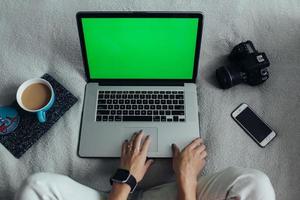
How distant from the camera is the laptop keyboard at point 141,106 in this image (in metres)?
0.87

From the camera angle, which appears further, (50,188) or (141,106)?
(141,106)

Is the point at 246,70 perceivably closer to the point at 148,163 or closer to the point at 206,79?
the point at 206,79

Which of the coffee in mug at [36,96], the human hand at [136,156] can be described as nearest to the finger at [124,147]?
the human hand at [136,156]

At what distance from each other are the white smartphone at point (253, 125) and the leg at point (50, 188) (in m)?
0.42

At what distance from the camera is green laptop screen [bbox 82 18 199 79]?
0.78 meters

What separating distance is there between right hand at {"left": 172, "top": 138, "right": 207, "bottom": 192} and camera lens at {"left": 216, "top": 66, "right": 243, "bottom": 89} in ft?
0.54

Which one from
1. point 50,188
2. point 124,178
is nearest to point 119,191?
point 124,178

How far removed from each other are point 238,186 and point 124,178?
261mm

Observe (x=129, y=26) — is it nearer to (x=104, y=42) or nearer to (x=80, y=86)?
(x=104, y=42)

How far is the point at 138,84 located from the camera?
910 millimetres

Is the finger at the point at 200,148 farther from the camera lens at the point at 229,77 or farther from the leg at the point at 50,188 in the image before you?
the leg at the point at 50,188

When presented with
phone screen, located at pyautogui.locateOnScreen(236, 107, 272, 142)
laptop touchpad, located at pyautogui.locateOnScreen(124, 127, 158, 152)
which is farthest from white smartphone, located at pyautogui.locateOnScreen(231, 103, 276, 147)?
laptop touchpad, located at pyautogui.locateOnScreen(124, 127, 158, 152)

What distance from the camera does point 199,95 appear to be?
36.0 inches

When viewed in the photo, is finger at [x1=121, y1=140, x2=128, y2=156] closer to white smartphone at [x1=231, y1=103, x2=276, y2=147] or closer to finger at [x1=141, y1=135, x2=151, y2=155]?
finger at [x1=141, y1=135, x2=151, y2=155]
